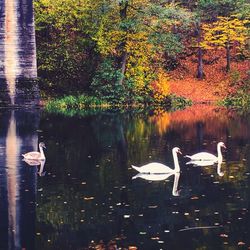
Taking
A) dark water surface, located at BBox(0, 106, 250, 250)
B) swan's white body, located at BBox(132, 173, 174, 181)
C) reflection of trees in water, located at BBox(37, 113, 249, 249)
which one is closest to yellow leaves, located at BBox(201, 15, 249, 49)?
dark water surface, located at BBox(0, 106, 250, 250)

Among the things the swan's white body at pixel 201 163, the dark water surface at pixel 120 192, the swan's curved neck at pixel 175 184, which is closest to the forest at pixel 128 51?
the dark water surface at pixel 120 192

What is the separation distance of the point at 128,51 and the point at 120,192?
863 inches

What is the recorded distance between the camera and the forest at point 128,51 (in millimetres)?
34844

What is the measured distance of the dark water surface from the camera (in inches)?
432

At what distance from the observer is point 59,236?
437 inches

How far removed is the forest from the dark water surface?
435 inches

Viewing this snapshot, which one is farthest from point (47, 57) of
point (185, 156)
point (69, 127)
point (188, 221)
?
point (188, 221)

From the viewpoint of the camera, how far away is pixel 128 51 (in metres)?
35.2

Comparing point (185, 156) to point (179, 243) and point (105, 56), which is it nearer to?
point (179, 243)

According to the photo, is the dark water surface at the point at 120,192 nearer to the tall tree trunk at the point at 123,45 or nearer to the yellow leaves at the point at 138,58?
the tall tree trunk at the point at 123,45

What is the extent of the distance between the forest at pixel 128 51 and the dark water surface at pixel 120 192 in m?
11.0

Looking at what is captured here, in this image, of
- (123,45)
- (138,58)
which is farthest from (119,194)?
(138,58)

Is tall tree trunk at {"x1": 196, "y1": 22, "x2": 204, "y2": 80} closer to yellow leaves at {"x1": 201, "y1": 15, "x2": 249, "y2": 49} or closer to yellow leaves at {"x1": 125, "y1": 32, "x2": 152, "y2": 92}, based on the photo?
yellow leaves at {"x1": 201, "y1": 15, "x2": 249, "y2": 49}

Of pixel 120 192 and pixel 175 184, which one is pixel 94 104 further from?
pixel 120 192
